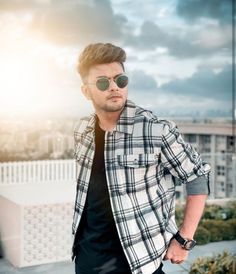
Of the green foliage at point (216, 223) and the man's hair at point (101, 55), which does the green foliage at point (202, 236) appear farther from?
the man's hair at point (101, 55)

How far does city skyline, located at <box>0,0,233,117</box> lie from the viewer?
2424 millimetres

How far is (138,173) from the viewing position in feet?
4.17

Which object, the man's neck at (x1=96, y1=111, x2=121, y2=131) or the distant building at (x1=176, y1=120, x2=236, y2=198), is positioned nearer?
the man's neck at (x1=96, y1=111, x2=121, y2=131)

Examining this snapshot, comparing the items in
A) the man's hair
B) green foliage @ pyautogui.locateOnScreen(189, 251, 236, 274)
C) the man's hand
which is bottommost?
green foliage @ pyautogui.locateOnScreen(189, 251, 236, 274)

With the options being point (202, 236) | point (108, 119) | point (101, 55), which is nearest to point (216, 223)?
point (202, 236)

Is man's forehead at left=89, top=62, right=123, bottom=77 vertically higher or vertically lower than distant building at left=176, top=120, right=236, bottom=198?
higher

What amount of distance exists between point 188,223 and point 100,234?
0.25 m

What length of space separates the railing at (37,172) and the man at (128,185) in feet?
3.89

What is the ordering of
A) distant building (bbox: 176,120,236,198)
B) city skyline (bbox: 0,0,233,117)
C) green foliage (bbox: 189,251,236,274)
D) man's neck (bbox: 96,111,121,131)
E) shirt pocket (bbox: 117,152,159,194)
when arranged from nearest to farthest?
shirt pocket (bbox: 117,152,159,194), man's neck (bbox: 96,111,121,131), city skyline (bbox: 0,0,233,117), green foliage (bbox: 189,251,236,274), distant building (bbox: 176,120,236,198)

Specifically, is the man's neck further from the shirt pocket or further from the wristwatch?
the wristwatch

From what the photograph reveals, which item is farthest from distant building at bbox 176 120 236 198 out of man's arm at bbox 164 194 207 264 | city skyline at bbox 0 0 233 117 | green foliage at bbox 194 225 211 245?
man's arm at bbox 164 194 207 264

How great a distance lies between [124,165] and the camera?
1.29 m

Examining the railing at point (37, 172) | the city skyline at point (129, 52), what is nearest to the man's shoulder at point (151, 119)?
the city skyline at point (129, 52)

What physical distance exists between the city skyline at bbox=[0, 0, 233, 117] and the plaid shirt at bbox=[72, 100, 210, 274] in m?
1.22
